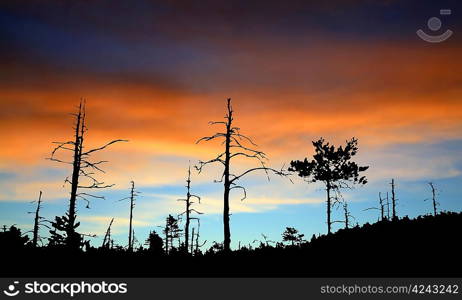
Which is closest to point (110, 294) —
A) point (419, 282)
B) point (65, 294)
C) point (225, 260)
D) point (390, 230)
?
point (65, 294)

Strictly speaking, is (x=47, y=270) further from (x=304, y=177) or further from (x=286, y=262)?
(x=304, y=177)

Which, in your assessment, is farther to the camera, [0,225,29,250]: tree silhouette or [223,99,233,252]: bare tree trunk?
[223,99,233,252]: bare tree trunk

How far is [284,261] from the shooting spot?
14203 millimetres

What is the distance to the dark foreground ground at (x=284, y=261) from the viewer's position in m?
11.9

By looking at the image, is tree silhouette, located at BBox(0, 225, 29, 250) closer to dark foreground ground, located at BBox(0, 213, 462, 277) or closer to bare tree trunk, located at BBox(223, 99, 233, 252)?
dark foreground ground, located at BBox(0, 213, 462, 277)

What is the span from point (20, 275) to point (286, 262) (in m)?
Result: 8.69

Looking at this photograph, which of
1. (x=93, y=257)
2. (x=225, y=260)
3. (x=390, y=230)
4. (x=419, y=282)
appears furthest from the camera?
(x=390, y=230)

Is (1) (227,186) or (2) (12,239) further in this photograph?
(1) (227,186)

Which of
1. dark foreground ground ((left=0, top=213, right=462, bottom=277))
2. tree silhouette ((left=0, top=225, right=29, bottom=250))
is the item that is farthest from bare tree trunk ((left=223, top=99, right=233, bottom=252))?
tree silhouette ((left=0, top=225, right=29, bottom=250))

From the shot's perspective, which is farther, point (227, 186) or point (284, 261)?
point (227, 186)

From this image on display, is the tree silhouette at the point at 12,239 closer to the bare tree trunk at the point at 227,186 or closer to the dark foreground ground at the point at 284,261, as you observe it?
the dark foreground ground at the point at 284,261

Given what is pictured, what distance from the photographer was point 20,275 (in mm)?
11078

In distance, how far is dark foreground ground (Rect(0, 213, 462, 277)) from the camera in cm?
1188

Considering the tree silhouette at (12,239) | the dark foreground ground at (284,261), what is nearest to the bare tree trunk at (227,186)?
the dark foreground ground at (284,261)
